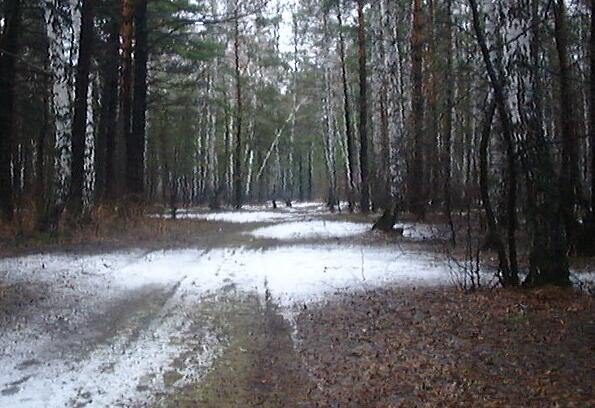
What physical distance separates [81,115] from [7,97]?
319 centimetres

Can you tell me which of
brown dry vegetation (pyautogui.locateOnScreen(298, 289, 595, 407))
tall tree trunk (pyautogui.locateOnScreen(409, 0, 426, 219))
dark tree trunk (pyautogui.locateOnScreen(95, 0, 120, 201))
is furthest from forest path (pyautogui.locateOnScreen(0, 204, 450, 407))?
dark tree trunk (pyautogui.locateOnScreen(95, 0, 120, 201))

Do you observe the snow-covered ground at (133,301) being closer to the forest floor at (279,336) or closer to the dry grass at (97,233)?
the forest floor at (279,336)

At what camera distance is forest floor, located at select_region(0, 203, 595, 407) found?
17.4 ft

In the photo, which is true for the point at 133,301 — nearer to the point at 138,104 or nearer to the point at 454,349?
the point at 454,349

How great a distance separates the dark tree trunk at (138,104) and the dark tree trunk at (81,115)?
5411mm

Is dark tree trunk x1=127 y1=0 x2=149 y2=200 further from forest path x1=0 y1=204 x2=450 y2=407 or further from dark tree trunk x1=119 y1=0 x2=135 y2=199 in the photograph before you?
forest path x1=0 y1=204 x2=450 y2=407

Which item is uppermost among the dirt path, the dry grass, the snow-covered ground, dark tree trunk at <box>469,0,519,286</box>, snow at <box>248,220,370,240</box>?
dark tree trunk at <box>469,0,519,286</box>

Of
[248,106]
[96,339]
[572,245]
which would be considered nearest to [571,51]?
[572,245]

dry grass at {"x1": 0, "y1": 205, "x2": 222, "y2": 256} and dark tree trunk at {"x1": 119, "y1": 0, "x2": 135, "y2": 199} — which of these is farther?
dark tree trunk at {"x1": 119, "y1": 0, "x2": 135, "y2": 199}

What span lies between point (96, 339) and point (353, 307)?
3.48m

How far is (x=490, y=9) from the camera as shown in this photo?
Answer: 467 inches

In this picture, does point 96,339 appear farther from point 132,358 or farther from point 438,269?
point 438,269

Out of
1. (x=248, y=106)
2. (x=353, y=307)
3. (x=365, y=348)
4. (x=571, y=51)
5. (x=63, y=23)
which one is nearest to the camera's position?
(x=365, y=348)

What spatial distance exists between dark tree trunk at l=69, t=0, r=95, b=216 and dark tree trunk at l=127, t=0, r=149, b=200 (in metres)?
5.41
